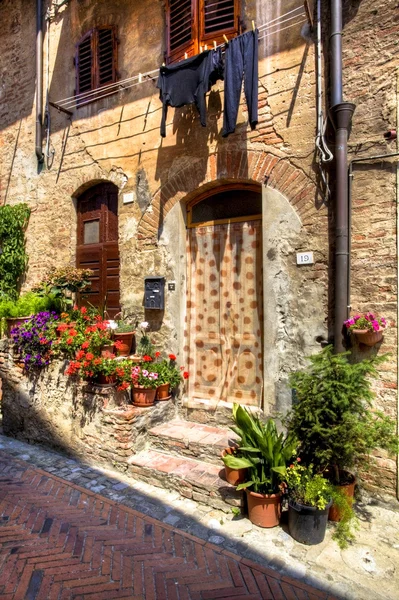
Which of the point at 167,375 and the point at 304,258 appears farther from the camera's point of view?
the point at 167,375

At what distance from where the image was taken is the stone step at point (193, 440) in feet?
15.4

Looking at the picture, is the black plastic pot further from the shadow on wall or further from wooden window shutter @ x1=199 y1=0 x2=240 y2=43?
wooden window shutter @ x1=199 y1=0 x2=240 y2=43

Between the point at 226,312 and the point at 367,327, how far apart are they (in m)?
1.98

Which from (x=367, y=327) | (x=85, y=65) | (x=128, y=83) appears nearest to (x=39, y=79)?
(x=85, y=65)

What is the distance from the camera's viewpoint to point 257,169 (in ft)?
16.8

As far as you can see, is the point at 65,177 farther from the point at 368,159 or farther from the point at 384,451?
the point at 384,451

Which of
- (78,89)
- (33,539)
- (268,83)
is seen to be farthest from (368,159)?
(78,89)

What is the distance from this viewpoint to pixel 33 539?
3539 mm

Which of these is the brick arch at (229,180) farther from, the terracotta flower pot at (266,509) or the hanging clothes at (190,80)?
the terracotta flower pot at (266,509)

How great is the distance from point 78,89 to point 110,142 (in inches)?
62.5

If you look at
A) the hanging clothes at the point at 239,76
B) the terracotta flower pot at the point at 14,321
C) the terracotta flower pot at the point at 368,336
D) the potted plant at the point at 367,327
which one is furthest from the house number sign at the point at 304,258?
the terracotta flower pot at the point at 14,321

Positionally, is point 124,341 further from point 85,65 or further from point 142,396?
point 85,65

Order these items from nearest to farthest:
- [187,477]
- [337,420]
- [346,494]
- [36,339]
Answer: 1. [337,420]
2. [346,494]
3. [187,477]
4. [36,339]

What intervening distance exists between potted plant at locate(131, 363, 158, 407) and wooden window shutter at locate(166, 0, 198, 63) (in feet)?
15.2
